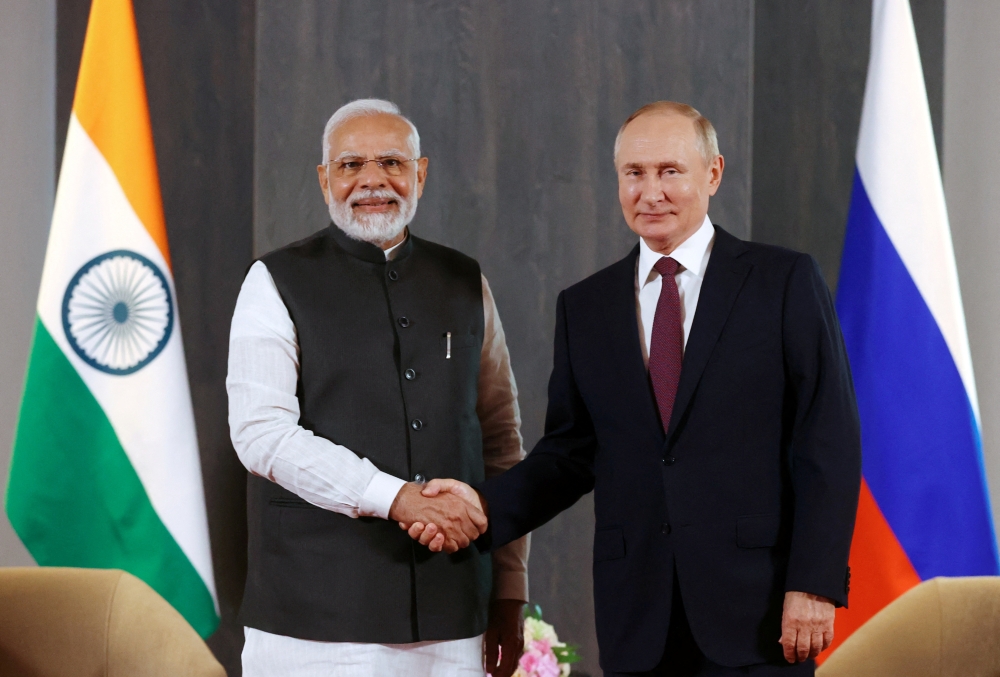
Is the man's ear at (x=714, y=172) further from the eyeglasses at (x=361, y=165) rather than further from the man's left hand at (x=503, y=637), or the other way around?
the man's left hand at (x=503, y=637)

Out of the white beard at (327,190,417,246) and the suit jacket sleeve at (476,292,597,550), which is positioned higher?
the white beard at (327,190,417,246)

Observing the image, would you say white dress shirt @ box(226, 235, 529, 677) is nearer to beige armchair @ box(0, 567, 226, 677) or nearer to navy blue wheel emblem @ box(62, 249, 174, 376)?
beige armchair @ box(0, 567, 226, 677)

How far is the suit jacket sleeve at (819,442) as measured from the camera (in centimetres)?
203

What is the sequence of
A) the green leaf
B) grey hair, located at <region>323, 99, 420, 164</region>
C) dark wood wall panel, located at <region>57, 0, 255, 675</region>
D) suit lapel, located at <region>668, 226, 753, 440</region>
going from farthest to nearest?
dark wood wall panel, located at <region>57, 0, 255, 675</region> → the green leaf → grey hair, located at <region>323, 99, 420, 164</region> → suit lapel, located at <region>668, 226, 753, 440</region>

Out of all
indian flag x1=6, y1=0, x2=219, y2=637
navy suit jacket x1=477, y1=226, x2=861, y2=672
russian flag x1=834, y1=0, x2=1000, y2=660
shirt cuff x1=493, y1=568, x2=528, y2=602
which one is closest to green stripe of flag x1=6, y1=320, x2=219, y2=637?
indian flag x1=6, y1=0, x2=219, y2=637

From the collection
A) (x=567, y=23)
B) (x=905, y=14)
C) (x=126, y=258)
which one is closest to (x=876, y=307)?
(x=905, y=14)

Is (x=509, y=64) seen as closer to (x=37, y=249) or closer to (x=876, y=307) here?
(x=876, y=307)

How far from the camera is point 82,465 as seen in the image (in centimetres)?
326

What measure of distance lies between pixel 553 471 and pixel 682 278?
567 mm

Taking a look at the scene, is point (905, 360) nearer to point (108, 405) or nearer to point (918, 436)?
point (918, 436)

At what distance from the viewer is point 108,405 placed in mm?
3279

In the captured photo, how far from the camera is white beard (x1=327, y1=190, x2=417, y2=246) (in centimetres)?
251

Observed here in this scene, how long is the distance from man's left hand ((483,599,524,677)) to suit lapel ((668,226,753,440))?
72 cm

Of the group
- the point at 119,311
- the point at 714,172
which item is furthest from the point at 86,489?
the point at 714,172
